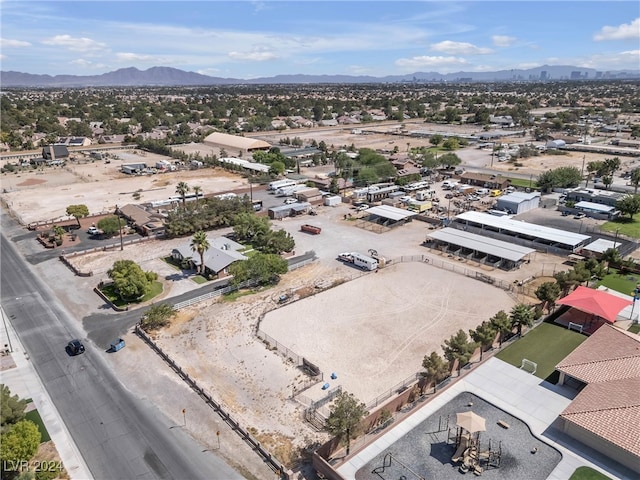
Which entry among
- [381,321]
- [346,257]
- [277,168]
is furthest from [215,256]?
[277,168]

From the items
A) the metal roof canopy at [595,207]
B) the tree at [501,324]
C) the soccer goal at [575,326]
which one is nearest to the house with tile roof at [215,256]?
the tree at [501,324]

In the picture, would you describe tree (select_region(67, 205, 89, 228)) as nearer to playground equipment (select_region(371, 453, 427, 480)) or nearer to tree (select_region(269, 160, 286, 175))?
tree (select_region(269, 160, 286, 175))

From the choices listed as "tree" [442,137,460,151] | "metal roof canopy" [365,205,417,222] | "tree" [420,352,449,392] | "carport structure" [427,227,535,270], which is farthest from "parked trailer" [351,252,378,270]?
"tree" [442,137,460,151]

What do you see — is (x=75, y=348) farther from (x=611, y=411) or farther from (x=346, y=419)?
(x=611, y=411)

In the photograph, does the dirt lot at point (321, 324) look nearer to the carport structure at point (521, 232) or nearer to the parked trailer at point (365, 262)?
the parked trailer at point (365, 262)

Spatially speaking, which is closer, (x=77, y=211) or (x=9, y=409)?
(x=9, y=409)
